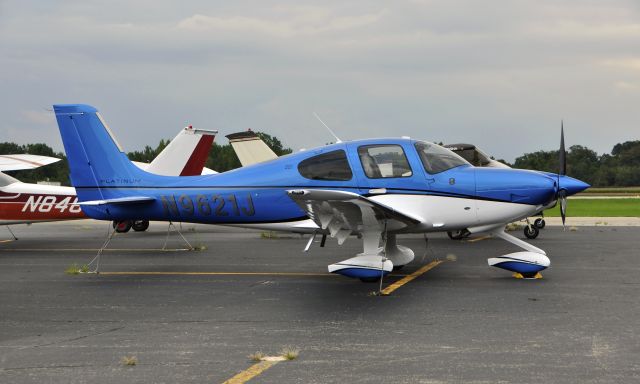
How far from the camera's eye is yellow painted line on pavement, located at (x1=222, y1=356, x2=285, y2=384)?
589cm

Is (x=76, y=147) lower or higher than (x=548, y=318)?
higher

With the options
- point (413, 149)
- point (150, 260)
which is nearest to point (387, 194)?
point (413, 149)

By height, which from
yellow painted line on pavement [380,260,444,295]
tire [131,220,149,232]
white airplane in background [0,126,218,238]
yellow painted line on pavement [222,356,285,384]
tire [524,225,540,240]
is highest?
white airplane in background [0,126,218,238]

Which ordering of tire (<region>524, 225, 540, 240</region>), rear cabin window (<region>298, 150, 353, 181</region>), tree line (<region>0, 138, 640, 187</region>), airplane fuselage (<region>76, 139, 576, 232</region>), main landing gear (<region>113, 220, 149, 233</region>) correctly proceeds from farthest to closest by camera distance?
tree line (<region>0, 138, 640, 187</region>)
main landing gear (<region>113, 220, 149, 233</region>)
tire (<region>524, 225, 540, 240</region>)
rear cabin window (<region>298, 150, 353, 181</region>)
airplane fuselage (<region>76, 139, 576, 232</region>)

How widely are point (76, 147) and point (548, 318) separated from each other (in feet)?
29.9

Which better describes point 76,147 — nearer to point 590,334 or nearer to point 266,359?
point 266,359

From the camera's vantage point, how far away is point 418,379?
230 inches

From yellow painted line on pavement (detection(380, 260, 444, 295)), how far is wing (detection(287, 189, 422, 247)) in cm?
85

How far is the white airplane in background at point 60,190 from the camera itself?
63.5 feet

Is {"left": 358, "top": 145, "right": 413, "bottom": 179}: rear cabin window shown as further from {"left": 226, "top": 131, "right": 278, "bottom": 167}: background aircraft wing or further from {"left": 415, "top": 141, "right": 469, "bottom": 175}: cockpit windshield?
{"left": 226, "top": 131, "right": 278, "bottom": 167}: background aircraft wing

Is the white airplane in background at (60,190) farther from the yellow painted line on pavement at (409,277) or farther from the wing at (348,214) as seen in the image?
the wing at (348,214)

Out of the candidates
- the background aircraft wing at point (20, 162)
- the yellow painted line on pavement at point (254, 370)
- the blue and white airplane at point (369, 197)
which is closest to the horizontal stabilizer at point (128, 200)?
the blue and white airplane at point (369, 197)

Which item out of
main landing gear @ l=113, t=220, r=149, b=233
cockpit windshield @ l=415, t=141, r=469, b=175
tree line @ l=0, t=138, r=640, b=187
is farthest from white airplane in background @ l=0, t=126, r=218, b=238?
tree line @ l=0, t=138, r=640, b=187

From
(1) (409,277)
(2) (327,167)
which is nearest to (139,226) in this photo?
(2) (327,167)
